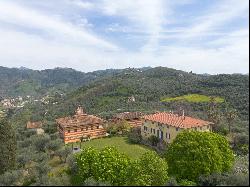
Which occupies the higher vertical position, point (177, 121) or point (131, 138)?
point (177, 121)

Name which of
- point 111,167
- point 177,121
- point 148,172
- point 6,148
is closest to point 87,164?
point 111,167

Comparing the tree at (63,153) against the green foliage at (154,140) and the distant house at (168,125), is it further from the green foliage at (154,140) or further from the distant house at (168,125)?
the distant house at (168,125)

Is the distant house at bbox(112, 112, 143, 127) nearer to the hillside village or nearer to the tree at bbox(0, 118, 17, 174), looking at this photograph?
the hillside village

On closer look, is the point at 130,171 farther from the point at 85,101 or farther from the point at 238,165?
the point at 85,101

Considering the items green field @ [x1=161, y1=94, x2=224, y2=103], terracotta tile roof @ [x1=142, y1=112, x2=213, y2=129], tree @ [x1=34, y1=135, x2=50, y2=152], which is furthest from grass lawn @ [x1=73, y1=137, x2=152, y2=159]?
green field @ [x1=161, y1=94, x2=224, y2=103]

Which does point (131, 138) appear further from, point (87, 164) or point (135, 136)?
point (87, 164)

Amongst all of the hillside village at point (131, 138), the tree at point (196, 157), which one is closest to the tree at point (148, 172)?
the hillside village at point (131, 138)
